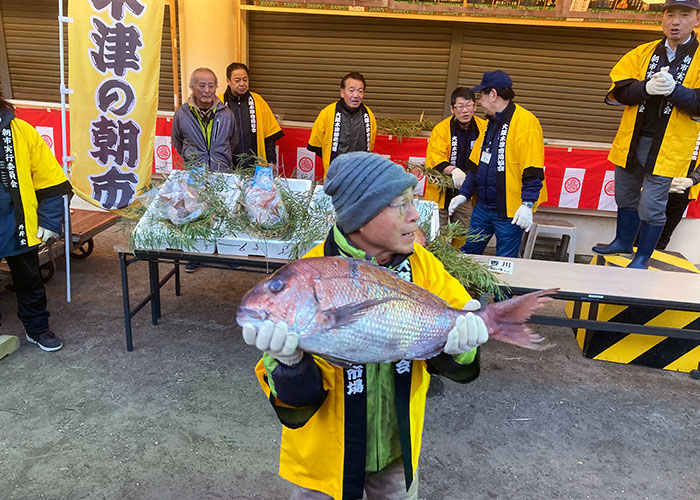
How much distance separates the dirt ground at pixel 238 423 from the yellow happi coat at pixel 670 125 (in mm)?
1783

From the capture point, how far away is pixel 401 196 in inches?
64.6

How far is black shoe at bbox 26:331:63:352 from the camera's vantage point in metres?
4.37

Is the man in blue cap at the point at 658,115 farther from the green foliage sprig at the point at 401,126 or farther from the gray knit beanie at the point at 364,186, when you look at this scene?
the gray knit beanie at the point at 364,186

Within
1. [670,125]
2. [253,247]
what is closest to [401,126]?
[670,125]

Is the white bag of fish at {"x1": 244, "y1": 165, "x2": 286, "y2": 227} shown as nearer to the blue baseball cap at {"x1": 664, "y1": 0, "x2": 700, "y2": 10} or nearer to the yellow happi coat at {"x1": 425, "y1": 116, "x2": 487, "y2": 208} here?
the yellow happi coat at {"x1": 425, "y1": 116, "x2": 487, "y2": 208}

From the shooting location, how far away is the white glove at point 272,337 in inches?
53.5

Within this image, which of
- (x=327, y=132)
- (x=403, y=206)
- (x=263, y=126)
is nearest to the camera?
(x=403, y=206)

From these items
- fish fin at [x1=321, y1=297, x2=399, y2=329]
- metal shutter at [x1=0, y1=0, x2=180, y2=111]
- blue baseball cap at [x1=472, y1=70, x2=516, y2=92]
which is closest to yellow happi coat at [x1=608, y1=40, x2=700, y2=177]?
blue baseball cap at [x1=472, y1=70, x2=516, y2=92]

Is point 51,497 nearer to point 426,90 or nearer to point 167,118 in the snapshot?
point 167,118

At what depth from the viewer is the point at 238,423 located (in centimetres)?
364

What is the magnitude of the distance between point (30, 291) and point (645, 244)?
17.5 feet

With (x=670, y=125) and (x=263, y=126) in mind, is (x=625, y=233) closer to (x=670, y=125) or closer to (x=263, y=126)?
(x=670, y=125)

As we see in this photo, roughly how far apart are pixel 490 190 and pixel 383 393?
3.50 metres

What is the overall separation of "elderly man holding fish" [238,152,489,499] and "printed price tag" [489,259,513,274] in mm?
2340
